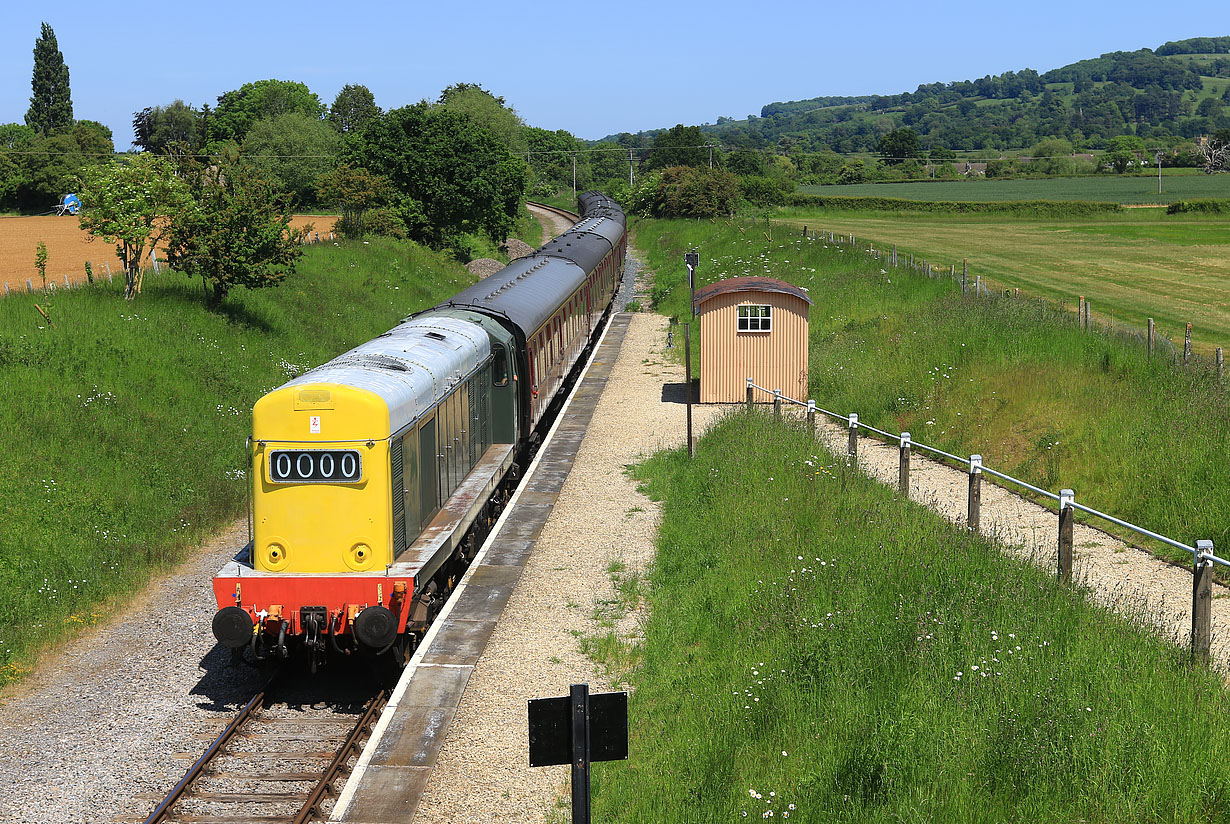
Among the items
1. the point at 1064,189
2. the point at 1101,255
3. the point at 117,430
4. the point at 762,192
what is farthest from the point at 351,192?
the point at 1064,189

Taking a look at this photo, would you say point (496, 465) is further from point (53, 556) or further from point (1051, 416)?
point (1051, 416)

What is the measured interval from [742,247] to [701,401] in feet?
94.6

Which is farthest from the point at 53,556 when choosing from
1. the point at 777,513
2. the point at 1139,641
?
the point at 1139,641

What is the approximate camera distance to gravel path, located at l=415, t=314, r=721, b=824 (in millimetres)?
9969

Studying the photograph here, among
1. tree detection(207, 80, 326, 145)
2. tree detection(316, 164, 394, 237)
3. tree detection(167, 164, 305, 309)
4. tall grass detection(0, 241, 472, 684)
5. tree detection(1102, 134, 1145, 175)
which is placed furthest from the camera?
tree detection(1102, 134, 1145, 175)

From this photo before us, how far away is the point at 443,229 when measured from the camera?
53781mm

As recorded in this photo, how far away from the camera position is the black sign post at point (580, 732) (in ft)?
21.6

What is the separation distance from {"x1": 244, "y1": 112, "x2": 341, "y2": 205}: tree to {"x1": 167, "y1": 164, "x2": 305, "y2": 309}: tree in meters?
54.1

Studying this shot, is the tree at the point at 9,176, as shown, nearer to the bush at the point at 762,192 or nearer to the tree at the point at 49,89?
the tree at the point at 49,89

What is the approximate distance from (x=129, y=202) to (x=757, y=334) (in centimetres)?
1632

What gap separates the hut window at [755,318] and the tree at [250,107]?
90.2m

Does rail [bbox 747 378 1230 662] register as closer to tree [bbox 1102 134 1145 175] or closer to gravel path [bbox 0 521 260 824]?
gravel path [bbox 0 521 260 824]

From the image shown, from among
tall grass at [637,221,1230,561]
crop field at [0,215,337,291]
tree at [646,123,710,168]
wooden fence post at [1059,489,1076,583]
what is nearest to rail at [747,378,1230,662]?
wooden fence post at [1059,489,1076,583]

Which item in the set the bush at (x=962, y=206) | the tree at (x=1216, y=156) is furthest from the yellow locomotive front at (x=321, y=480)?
the tree at (x=1216, y=156)
